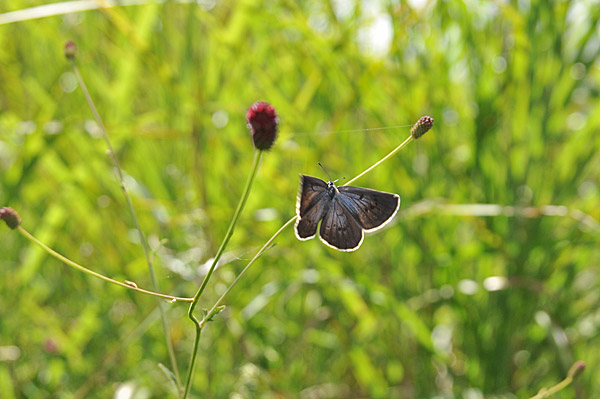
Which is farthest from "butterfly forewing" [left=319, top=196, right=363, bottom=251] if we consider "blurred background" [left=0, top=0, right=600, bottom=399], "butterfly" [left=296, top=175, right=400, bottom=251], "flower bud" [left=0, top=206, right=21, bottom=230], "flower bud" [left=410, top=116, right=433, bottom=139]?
"blurred background" [left=0, top=0, right=600, bottom=399]

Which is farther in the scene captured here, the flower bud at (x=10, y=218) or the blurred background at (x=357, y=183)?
the blurred background at (x=357, y=183)

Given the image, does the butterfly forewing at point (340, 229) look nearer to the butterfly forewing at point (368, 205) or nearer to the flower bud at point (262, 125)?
the butterfly forewing at point (368, 205)

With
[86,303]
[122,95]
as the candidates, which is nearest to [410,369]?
[86,303]

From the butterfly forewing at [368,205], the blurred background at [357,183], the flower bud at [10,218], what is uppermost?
the blurred background at [357,183]

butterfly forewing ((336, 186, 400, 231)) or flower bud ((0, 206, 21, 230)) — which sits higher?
butterfly forewing ((336, 186, 400, 231))

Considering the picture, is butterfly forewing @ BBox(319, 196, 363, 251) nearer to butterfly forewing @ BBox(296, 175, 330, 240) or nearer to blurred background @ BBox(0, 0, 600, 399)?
butterfly forewing @ BBox(296, 175, 330, 240)

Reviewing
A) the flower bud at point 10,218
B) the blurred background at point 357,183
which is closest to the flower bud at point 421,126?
the flower bud at point 10,218

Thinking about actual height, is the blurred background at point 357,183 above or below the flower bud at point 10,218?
above

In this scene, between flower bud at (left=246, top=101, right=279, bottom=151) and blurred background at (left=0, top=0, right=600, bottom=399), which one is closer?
flower bud at (left=246, top=101, right=279, bottom=151)
